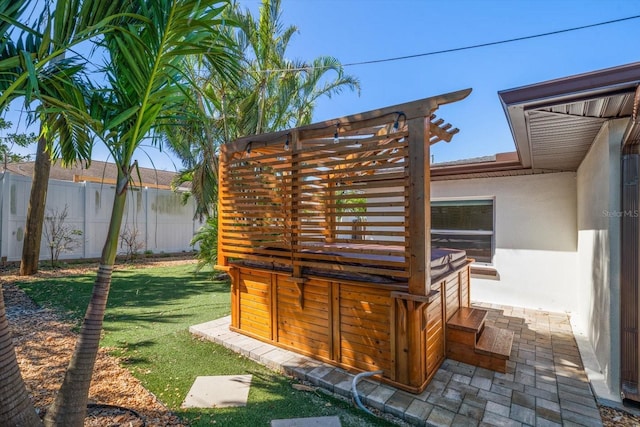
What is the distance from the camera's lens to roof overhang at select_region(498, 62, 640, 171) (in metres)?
2.37

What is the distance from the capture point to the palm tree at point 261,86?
7768mm

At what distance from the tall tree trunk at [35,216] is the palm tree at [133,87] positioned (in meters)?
8.35

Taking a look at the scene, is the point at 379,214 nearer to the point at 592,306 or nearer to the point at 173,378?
the point at 173,378

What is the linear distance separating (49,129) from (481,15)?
762 centimetres

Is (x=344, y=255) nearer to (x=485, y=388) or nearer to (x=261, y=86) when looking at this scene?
(x=485, y=388)

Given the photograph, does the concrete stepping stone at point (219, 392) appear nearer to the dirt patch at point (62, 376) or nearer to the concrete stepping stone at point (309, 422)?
the dirt patch at point (62, 376)

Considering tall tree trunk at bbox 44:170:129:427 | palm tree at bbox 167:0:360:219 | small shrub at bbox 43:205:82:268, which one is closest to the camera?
tall tree trunk at bbox 44:170:129:427

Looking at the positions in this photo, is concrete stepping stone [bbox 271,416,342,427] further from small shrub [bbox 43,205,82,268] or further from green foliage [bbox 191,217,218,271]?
small shrub [bbox 43,205,82,268]

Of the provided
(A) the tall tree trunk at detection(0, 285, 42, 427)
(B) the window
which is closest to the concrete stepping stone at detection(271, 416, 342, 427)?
(A) the tall tree trunk at detection(0, 285, 42, 427)

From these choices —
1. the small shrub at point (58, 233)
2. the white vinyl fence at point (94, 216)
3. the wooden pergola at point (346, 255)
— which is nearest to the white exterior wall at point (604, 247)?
the wooden pergola at point (346, 255)

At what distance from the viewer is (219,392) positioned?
295 cm

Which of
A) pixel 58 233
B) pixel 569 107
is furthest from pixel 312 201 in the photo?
pixel 58 233

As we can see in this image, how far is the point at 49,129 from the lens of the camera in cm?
263

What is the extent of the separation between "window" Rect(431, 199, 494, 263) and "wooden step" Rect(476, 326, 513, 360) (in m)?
2.77
